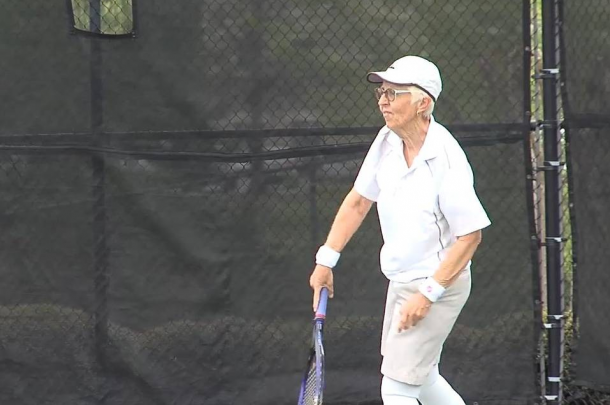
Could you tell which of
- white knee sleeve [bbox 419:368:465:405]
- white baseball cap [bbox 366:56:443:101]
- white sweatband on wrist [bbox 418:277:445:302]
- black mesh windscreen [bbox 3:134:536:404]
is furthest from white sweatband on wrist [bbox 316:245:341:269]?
black mesh windscreen [bbox 3:134:536:404]

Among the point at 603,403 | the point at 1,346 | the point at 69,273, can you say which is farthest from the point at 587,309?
the point at 1,346

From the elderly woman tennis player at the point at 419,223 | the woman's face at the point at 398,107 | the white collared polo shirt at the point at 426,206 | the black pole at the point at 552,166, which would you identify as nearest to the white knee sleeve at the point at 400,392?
the elderly woman tennis player at the point at 419,223

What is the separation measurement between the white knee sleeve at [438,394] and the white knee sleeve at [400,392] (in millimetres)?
159

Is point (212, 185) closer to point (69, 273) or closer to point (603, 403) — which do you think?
point (69, 273)

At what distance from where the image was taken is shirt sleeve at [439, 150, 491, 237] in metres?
3.69

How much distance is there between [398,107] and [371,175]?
38 cm

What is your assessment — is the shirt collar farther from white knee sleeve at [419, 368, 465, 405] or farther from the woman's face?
white knee sleeve at [419, 368, 465, 405]

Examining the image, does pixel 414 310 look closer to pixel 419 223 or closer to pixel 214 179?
pixel 419 223

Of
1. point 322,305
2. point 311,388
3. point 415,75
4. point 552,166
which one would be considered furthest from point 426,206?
point 552,166

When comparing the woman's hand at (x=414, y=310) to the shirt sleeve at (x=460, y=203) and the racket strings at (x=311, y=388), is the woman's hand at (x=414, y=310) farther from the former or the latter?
the racket strings at (x=311, y=388)

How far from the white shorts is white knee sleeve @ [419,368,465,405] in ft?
0.69

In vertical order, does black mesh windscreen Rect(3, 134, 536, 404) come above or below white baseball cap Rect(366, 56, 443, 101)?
below

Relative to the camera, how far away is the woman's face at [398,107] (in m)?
3.79

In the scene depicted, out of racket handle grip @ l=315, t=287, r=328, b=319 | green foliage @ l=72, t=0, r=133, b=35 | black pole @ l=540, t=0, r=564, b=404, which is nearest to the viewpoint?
racket handle grip @ l=315, t=287, r=328, b=319
